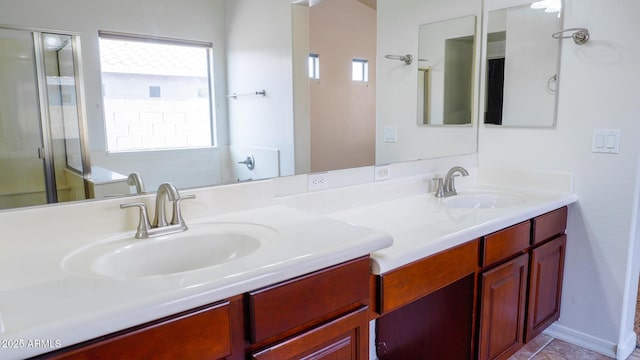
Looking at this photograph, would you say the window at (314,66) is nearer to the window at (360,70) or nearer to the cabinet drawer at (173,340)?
the window at (360,70)

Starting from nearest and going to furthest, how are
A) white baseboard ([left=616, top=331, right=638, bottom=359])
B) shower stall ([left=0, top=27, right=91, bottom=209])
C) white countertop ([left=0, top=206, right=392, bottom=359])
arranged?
white countertop ([left=0, top=206, right=392, bottom=359]) < shower stall ([left=0, top=27, right=91, bottom=209]) < white baseboard ([left=616, top=331, right=638, bottom=359])

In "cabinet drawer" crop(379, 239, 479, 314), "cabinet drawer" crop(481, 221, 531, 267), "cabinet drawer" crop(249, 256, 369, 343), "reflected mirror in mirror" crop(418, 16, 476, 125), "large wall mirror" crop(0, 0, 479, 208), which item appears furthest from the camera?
"reflected mirror in mirror" crop(418, 16, 476, 125)

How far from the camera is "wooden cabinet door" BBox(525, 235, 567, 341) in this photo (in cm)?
202

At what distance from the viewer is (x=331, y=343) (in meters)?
1.16

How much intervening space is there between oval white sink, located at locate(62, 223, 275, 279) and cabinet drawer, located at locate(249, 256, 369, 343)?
204 mm

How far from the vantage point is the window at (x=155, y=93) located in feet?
4.24

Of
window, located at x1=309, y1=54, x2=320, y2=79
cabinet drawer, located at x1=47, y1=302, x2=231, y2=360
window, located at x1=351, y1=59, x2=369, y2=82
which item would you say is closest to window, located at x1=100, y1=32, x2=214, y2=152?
window, located at x1=309, y1=54, x2=320, y2=79

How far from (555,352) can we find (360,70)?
5.77 ft

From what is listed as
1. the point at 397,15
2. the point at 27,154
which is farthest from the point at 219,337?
the point at 397,15

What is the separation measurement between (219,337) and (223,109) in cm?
85

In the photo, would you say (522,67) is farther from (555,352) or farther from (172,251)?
(172,251)

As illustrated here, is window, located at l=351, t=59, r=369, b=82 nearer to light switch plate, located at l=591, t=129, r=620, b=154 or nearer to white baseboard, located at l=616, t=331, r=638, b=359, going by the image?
light switch plate, located at l=591, t=129, r=620, b=154

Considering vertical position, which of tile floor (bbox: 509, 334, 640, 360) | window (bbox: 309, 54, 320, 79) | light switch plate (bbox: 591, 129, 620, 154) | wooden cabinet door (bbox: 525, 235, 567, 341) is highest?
window (bbox: 309, 54, 320, 79)

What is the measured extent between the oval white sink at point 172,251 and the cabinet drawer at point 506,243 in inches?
35.6
